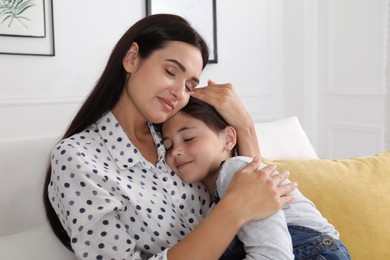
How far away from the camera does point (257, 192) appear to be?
119 centimetres

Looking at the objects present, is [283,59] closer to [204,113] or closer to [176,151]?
[204,113]

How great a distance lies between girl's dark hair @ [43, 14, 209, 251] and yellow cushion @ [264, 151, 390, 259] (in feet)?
1.98

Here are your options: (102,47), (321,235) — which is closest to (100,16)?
(102,47)

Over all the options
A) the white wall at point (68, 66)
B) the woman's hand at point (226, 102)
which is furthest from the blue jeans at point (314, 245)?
the white wall at point (68, 66)

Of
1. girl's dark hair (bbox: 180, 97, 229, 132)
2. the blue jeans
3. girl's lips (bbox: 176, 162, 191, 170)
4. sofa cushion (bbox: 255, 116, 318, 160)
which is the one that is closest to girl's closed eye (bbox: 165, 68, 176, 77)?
girl's dark hair (bbox: 180, 97, 229, 132)

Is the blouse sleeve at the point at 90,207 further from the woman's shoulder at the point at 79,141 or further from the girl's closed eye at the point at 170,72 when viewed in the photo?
the girl's closed eye at the point at 170,72

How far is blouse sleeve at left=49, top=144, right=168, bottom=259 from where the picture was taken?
1131 mm

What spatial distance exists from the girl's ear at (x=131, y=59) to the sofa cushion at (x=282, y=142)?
708 millimetres

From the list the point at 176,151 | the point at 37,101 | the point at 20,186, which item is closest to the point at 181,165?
the point at 176,151

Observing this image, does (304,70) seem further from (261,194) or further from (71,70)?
(261,194)

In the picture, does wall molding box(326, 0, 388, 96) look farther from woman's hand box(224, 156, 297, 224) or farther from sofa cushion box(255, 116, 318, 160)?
woman's hand box(224, 156, 297, 224)

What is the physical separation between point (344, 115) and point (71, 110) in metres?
2.05

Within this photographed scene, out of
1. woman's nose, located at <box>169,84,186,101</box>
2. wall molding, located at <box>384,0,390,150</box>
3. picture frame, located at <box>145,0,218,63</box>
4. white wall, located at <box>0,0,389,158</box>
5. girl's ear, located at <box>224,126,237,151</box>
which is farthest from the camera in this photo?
wall molding, located at <box>384,0,390,150</box>

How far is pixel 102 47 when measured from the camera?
2453 millimetres
